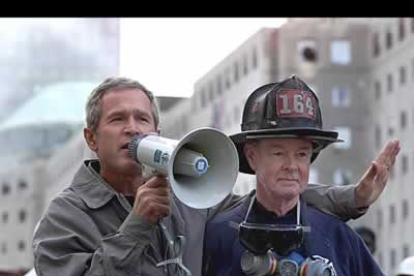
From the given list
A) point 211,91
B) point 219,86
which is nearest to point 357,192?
point 219,86

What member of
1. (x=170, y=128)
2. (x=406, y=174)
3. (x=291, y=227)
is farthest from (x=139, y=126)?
(x=170, y=128)

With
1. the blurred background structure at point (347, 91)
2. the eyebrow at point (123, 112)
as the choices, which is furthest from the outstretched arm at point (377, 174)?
the blurred background structure at point (347, 91)

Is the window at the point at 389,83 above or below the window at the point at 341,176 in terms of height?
above

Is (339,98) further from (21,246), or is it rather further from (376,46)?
(21,246)

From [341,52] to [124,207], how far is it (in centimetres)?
6179

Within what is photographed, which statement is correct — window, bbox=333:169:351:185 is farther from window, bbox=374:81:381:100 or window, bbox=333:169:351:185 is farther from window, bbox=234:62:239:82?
window, bbox=234:62:239:82

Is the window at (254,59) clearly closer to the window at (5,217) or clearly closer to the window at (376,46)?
the window at (376,46)

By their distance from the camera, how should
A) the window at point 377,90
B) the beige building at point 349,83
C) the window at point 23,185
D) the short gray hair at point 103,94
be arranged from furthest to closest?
Result: the window at point 23,185 → the window at point 377,90 → the beige building at point 349,83 → the short gray hair at point 103,94

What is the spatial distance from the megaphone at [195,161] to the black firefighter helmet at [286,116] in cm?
20

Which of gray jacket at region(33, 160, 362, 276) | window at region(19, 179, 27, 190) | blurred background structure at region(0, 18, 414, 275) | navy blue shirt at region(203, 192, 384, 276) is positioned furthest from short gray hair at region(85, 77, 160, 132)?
window at region(19, 179, 27, 190)

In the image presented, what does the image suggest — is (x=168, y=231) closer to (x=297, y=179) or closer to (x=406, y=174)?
(x=297, y=179)

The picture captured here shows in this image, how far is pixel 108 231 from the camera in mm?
3637

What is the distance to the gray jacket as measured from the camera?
3412 mm

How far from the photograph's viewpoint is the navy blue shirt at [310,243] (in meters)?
3.65
